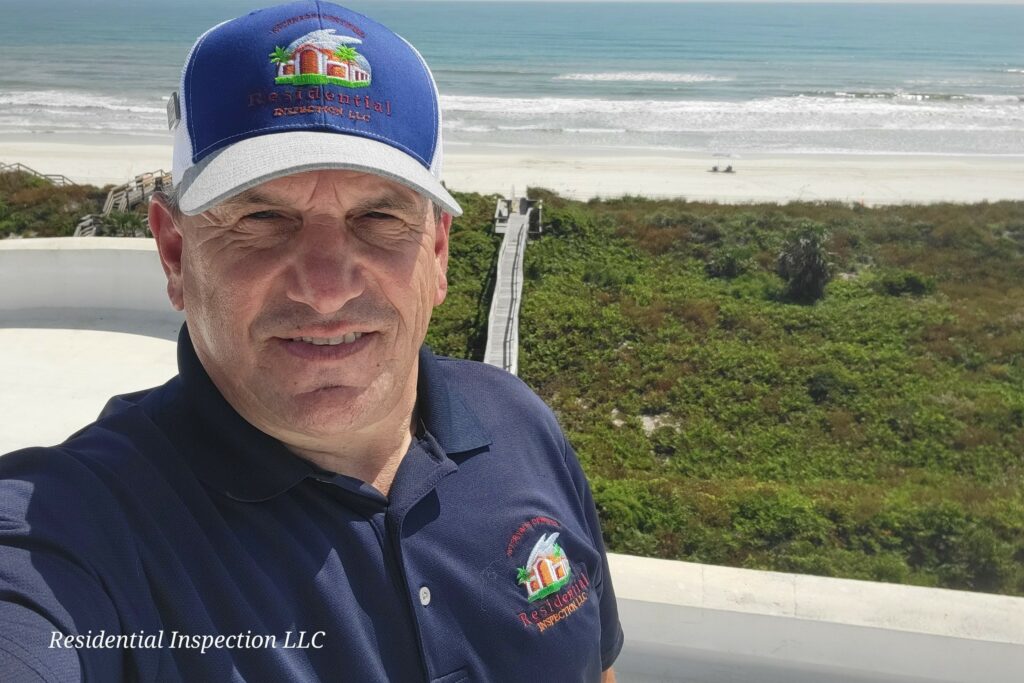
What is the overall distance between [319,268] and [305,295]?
52 mm

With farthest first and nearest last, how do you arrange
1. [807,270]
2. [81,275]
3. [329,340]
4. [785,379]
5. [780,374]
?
[807,270] → [780,374] → [785,379] → [81,275] → [329,340]

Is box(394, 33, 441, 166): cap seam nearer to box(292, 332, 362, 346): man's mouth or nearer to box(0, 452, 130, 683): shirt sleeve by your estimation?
box(292, 332, 362, 346): man's mouth

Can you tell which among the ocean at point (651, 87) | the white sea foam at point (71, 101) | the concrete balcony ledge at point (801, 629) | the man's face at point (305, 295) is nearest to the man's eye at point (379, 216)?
the man's face at point (305, 295)

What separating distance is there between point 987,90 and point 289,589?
6604 cm

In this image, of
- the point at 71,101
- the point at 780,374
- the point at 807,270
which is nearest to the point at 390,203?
the point at 780,374

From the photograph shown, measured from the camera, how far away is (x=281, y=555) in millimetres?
1345

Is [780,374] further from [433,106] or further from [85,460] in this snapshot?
[85,460]

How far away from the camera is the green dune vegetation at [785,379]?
276 inches

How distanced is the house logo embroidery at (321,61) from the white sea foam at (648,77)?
61437 mm

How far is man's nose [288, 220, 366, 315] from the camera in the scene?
1427 mm

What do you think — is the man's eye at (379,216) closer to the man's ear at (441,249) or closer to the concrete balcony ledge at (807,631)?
the man's ear at (441,249)

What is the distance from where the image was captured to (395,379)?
158 cm

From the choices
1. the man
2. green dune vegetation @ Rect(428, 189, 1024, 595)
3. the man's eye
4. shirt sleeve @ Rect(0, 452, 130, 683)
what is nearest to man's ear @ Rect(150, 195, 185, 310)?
the man

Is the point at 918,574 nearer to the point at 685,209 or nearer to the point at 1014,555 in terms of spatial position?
the point at 1014,555
